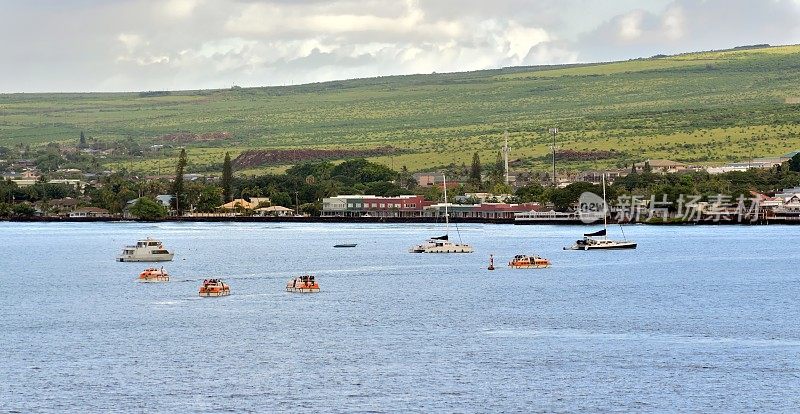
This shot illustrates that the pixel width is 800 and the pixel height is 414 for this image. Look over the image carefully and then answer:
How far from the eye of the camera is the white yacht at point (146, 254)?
98938mm

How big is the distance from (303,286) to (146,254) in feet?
94.4

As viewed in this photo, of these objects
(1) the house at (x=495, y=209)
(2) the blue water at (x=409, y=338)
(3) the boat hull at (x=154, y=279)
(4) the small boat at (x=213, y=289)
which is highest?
(1) the house at (x=495, y=209)

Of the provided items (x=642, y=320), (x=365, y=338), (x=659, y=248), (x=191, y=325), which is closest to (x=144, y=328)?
(x=191, y=325)

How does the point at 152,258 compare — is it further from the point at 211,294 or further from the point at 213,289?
the point at 211,294

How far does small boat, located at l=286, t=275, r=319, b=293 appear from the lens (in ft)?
239

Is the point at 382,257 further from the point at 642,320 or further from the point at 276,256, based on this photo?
the point at 642,320

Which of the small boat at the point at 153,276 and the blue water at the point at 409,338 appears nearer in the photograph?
the blue water at the point at 409,338

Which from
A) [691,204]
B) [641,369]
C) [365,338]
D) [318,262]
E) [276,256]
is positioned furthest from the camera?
[691,204]

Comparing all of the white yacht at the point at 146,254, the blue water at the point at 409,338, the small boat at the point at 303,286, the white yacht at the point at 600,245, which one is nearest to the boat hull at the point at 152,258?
the white yacht at the point at 146,254

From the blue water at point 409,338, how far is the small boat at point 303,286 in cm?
128

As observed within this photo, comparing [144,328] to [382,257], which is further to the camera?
Answer: [382,257]

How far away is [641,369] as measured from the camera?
46938 millimetres

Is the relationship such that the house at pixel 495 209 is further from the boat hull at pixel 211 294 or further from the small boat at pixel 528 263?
the boat hull at pixel 211 294

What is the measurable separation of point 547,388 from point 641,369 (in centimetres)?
426
